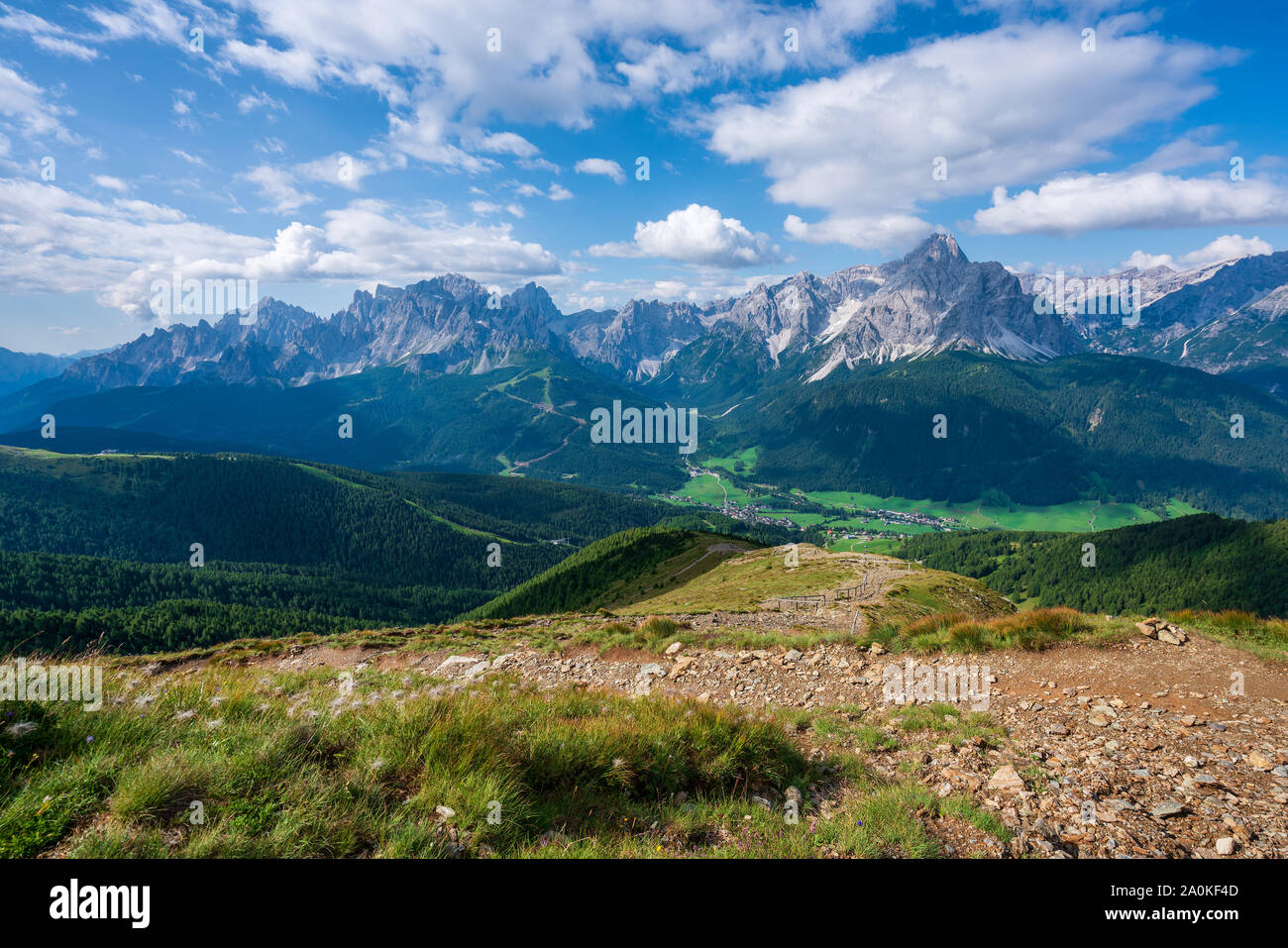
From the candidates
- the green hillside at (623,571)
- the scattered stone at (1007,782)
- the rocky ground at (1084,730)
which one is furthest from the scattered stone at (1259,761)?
the green hillside at (623,571)

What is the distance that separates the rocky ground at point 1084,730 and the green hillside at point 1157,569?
14320 cm

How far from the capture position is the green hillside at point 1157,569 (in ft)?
387

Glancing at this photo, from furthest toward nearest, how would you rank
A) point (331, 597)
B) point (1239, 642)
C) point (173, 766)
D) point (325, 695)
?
point (331, 597)
point (1239, 642)
point (325, 695)
point (173, 766)

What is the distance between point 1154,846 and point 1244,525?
204 m

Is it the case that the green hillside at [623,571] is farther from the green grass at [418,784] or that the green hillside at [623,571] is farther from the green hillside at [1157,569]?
the green hillside at [1157,569]

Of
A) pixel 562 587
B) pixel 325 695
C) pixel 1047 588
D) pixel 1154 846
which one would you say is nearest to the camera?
pixel 1154 846

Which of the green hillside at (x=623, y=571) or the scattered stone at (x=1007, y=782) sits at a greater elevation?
the scattered stone at (x=1007, y=782)

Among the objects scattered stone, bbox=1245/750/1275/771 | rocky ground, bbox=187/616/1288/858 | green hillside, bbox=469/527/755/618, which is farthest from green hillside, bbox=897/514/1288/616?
scattered stone, bbox=1245/750/1275/771

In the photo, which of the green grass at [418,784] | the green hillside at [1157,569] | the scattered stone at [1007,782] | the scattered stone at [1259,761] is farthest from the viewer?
the green hillside at [1157,569]

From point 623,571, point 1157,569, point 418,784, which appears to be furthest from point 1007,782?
point 1157,569

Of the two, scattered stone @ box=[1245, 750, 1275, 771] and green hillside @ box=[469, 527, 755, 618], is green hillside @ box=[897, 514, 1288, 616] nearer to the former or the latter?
green hillside @ box=[469, 527, 755, 618]
